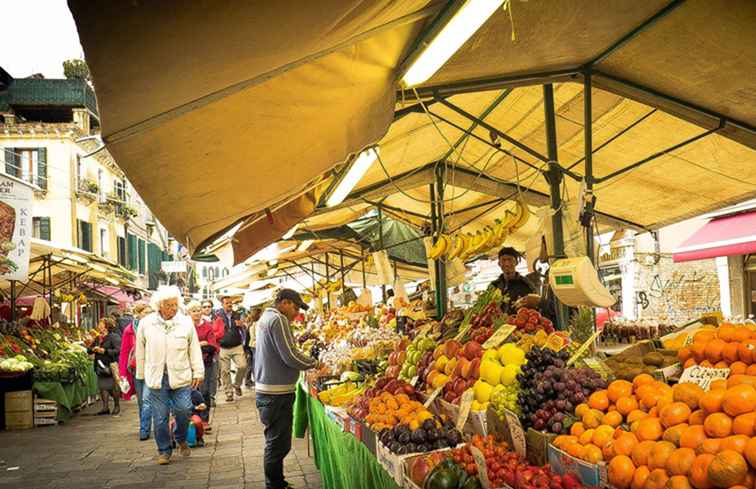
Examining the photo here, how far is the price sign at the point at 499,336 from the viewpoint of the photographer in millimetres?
4879

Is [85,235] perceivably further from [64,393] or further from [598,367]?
[598,367]

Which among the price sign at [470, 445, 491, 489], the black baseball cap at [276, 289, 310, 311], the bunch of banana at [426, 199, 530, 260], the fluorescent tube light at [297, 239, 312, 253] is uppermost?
the fluorescent tube light at [297, 239, 312, 253]

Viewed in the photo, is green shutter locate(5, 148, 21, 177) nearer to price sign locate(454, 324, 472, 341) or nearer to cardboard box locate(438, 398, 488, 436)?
price sign locate(454, 324, 472, 341)

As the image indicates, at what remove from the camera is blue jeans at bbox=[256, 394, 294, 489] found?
6242mm

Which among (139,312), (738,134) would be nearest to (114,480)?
(139,312)

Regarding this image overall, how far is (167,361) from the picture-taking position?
7.90 meters

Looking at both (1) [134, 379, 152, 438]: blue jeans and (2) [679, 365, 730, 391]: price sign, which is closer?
(2) [679, 365, 730, 391]: price sign

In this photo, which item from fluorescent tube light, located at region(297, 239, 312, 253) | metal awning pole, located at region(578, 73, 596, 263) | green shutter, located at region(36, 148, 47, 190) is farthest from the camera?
green shutter, located at region(36, 148, 47, 190)

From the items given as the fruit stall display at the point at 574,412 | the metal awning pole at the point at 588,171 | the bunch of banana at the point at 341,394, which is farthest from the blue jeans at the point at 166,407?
the metal awning pole at the point at 588,171

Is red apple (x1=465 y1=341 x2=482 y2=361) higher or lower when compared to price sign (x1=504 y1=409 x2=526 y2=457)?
higher

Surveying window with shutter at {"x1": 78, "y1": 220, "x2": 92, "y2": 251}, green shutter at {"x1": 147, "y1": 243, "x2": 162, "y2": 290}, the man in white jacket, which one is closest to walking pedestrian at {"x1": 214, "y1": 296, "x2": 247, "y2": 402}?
the man in white jacket

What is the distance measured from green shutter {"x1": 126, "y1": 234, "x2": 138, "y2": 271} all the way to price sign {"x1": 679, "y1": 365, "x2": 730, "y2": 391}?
4018 centimetres

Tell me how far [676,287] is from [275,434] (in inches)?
649

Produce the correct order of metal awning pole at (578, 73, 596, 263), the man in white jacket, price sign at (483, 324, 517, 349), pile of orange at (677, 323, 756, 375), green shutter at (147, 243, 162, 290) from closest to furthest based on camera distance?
pile of orange at (677, 323, 756, 375), price sign at (483, 324, 517, 349), metal awning pole at (578, 73, 596, 263), the man in white jacket, green shutter at (147, 243, 162, 290)
